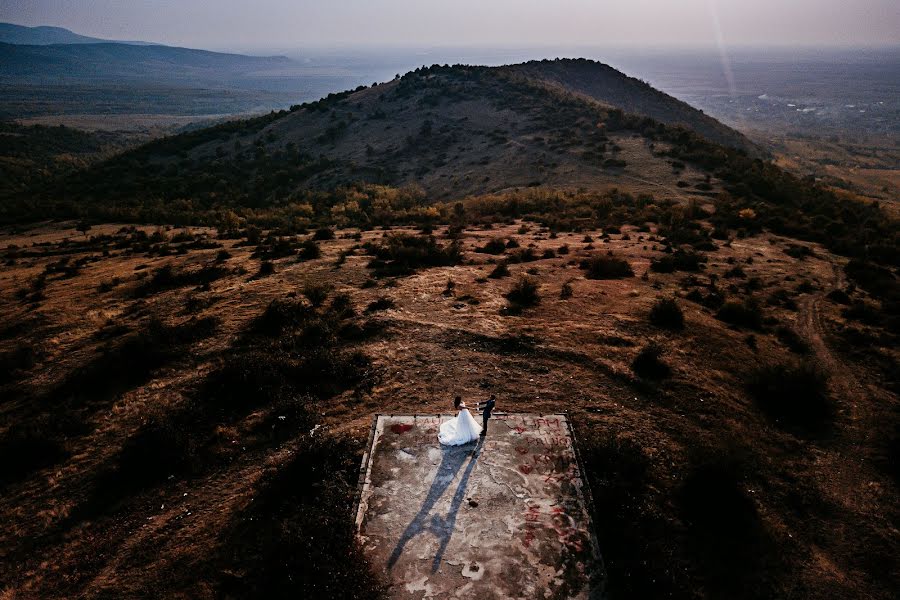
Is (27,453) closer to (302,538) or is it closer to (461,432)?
(302,538)

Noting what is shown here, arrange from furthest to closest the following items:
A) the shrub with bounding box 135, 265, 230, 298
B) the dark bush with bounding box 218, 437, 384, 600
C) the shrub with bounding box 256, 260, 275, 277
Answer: the shrub with bounding box 256, 260, 275, 277 → the shrub with bounding box 135, 265, 230, 298 → the dark bush with bounding box 218, 437, 384, 600

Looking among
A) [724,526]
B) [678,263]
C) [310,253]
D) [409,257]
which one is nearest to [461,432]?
[724,526]

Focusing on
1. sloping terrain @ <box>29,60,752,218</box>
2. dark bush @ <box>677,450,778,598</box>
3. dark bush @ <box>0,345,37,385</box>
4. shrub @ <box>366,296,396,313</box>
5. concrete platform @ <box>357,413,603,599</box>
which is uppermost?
sloping terrain @ <box>29,60,752,218</box>

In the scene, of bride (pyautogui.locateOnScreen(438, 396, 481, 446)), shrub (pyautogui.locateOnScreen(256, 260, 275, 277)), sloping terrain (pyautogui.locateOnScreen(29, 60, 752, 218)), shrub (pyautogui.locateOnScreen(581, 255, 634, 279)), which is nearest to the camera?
bride (pyautogui.locateOnScreen(438, 396, 481, 446))

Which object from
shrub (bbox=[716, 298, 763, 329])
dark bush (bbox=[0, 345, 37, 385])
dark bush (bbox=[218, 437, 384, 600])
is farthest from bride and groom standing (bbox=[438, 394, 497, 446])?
dark bush (bbox=[0, 345, 37, 385])

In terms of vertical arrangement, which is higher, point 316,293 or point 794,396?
point 316,293

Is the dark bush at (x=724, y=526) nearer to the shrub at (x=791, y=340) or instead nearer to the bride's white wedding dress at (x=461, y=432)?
the bride's white wedding dress at (x=461, y=432)

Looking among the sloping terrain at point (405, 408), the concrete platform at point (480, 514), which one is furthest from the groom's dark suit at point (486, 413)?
the sloping terrain at point (405, 408)

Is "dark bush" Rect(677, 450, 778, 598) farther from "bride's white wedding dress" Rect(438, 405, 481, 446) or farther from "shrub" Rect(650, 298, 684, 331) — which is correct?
"shrub" Rect(650, 298, 684, 331)
